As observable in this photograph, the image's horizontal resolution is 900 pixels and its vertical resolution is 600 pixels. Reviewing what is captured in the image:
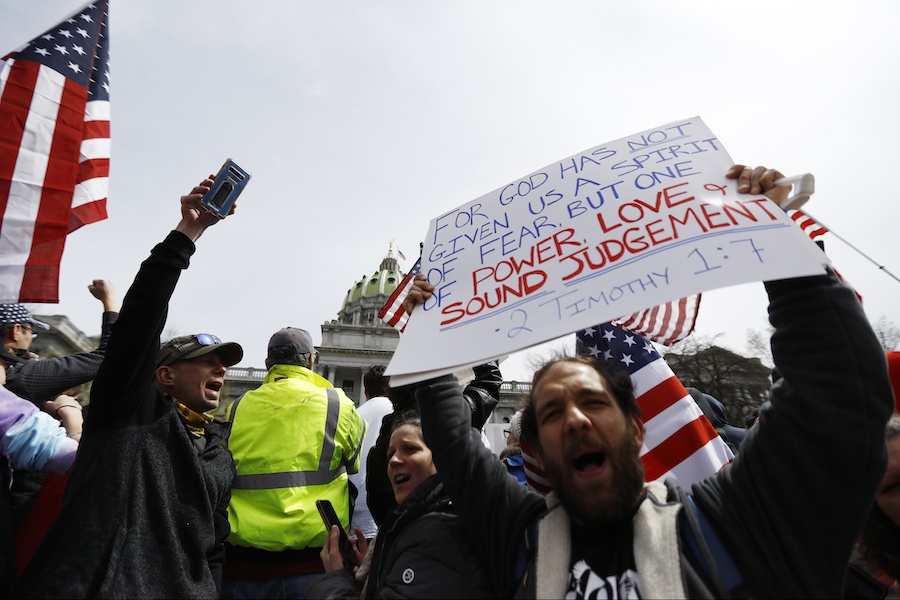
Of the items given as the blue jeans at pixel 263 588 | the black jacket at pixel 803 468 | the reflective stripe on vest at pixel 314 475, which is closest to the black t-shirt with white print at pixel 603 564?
the black jacket at pixel 803 468

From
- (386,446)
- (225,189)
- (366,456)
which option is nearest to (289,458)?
(386,446)

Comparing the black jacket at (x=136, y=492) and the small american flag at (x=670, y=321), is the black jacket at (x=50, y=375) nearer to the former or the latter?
the black jacket at (x=136, y=492)

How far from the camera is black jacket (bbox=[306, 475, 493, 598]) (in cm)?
169

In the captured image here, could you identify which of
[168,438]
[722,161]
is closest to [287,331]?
[168,438]

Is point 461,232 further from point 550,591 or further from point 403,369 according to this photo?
point 550,591

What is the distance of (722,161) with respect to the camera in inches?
81.7

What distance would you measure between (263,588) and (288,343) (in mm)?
1446

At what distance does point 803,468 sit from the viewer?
4.78 feet

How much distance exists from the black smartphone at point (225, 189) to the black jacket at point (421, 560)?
1.60 meters

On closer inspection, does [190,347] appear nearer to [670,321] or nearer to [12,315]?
[12,315]

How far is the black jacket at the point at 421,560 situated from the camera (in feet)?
5.55

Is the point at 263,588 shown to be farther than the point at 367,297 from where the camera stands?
No

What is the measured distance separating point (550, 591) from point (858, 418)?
98cm

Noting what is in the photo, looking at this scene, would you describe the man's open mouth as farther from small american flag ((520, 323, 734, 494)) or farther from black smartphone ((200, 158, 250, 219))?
black smartphone ((200, 158, 250, 219))
